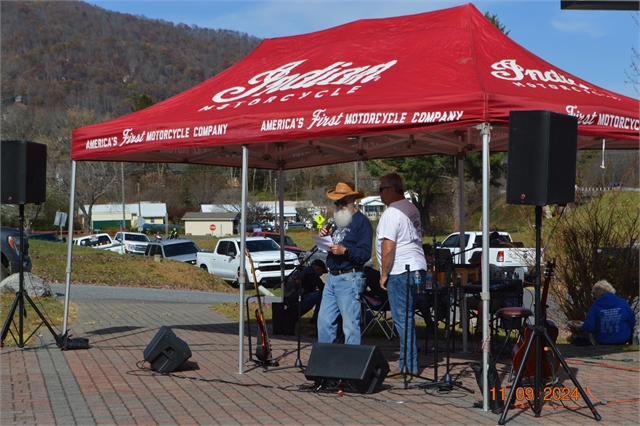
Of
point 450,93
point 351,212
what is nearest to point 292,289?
point 351,212

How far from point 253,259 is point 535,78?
17.4m

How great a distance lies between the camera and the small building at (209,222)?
8462 centimetres

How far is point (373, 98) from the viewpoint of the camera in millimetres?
7633

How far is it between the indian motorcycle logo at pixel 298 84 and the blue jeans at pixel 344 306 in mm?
1931

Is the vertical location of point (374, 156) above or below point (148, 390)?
A: above

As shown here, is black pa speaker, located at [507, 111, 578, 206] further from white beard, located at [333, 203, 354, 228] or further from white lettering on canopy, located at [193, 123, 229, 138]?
white lettering on canopy, located at [193, 123, 229, 138]

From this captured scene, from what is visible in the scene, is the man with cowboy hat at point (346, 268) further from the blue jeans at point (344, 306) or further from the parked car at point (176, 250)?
the parked car at point (176, 250)

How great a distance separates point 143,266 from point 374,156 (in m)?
14.3

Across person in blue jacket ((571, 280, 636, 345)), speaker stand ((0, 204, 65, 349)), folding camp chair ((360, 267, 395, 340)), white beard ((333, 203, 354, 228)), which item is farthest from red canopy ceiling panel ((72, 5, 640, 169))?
person in blue jacket ((571, 280, 636, 345))

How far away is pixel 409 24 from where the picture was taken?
979 centimetres

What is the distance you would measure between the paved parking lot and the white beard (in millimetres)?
1643

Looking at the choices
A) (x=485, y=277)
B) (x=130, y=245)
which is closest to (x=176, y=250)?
(x=130, y=245)

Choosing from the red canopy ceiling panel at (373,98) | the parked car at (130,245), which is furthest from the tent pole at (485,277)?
the parked car at (130,245)

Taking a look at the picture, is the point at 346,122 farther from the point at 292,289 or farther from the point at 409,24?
the point at 292,289
